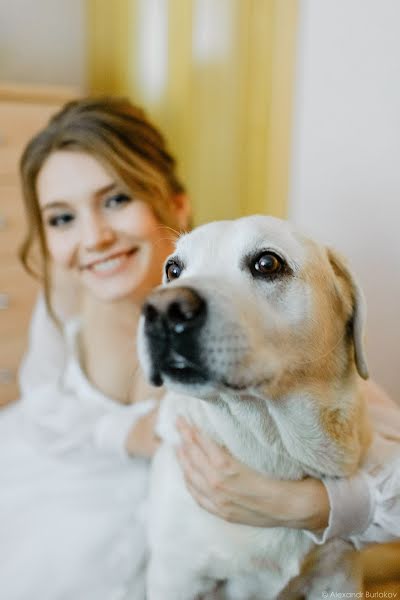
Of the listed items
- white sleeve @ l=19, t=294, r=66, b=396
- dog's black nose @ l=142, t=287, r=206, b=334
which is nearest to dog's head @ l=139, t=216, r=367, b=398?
dog's black nose @ l=142, t=287, r=206, b=334

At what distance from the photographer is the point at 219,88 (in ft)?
5.82

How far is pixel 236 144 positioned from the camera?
1.64m

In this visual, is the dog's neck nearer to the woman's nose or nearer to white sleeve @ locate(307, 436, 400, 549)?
white sleeve @ locate(307, 436, 400, 549)

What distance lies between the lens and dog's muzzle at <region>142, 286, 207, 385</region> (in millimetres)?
694

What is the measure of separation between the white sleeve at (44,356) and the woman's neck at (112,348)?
13cm

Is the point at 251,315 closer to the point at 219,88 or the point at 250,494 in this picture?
the point at 250,494

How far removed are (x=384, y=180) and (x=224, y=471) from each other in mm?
668

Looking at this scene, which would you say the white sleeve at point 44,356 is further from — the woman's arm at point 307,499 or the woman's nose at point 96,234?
the woman's arm at point 307,499

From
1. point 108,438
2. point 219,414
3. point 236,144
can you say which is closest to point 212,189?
point 236,144

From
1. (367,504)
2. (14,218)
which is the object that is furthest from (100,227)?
(14,218)

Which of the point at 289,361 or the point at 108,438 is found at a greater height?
the point at 289,361

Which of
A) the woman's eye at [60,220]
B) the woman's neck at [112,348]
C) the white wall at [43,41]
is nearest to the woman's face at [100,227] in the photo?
the woman's eye at [60,220]

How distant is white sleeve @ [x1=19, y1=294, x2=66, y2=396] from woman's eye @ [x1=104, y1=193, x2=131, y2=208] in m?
0.49

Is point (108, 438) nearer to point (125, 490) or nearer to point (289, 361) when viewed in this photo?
point (125, 490)
